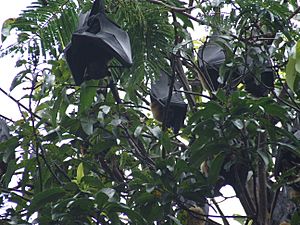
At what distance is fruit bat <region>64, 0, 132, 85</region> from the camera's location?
1606mm

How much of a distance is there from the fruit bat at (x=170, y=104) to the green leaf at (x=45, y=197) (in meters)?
0.53

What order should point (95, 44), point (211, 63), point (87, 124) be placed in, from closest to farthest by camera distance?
1. point (95, 44)
2. point (87, 124)
3. point (211, 63)

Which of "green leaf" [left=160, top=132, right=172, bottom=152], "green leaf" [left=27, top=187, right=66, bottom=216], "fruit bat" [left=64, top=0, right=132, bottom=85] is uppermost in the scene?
"fruit bat" [left=64, top=0, right=132, bottom=85]

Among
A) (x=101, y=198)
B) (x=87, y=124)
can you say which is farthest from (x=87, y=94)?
(x=101, y=198)

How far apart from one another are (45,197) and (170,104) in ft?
2.04

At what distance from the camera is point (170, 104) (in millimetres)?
2352

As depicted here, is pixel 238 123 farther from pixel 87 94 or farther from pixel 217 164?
pixel 87 94

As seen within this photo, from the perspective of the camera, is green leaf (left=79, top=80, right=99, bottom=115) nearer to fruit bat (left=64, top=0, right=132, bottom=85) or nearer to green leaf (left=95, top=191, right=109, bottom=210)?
fruit bat (left=64, top=0, right=132, bottom=85)

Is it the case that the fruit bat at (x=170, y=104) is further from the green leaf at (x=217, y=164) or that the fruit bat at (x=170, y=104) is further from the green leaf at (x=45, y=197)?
the green leaf at (x=45, y=197)

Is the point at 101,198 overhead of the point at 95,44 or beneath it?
beneath

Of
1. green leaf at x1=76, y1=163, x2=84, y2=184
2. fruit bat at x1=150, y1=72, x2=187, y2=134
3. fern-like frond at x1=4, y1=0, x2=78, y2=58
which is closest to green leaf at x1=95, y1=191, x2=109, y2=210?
green leaf at x1=76, y1=163, x2=84, y2=184

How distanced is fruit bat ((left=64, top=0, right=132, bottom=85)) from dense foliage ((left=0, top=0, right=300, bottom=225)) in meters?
0.04

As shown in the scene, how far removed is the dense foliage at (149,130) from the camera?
1627 millimetres

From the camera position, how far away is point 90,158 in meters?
2.33
